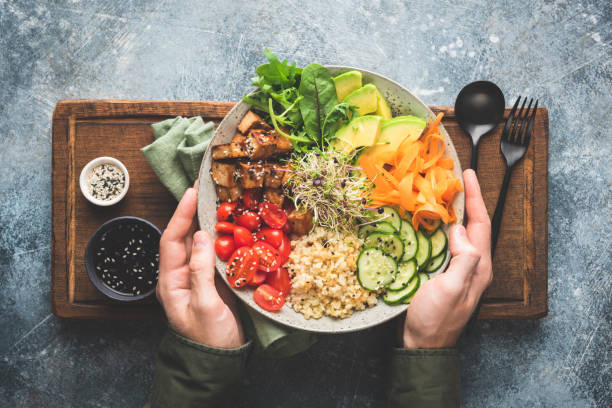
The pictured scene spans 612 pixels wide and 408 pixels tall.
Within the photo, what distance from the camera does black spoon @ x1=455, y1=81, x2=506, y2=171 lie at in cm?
259

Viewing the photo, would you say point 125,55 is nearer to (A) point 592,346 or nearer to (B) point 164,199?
(B) point 164,199

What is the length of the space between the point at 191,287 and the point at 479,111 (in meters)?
2.00

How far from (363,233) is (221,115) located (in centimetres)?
114

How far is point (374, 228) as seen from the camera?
2.42 meters

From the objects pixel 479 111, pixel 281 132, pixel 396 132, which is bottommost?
pixel 281 132

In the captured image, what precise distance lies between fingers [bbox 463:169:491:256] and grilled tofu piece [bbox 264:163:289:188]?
1.05 metres

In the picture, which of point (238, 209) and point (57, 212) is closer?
point (238, 209)

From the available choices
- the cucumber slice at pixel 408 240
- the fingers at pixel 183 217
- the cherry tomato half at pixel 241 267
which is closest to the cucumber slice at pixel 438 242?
the cucumber slice at pixel 408 240

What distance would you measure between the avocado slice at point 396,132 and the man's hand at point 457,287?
16.1 inches

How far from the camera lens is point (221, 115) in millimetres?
2633

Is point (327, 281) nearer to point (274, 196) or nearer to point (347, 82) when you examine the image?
point (274, 196)

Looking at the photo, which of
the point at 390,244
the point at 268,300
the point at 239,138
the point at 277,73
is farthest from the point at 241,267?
the point at 277,73

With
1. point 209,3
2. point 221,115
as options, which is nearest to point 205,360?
point 221,115

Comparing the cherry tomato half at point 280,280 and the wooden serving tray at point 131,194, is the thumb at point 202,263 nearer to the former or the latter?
the cherry tomato half at point 280,280
